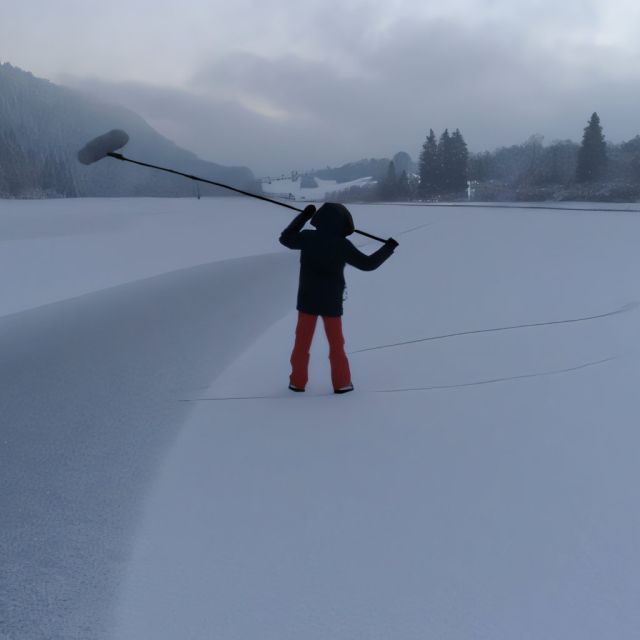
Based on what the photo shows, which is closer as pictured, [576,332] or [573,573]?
[573,573]

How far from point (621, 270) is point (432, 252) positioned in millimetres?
3306

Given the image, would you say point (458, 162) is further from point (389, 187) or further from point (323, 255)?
point (323, 255)

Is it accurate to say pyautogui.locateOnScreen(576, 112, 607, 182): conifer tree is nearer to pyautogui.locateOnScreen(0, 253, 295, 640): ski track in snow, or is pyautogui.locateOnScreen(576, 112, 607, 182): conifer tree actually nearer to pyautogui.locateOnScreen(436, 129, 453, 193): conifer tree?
pyautogui.locateOnScreen(436, 129, 453, 193): conifer tree

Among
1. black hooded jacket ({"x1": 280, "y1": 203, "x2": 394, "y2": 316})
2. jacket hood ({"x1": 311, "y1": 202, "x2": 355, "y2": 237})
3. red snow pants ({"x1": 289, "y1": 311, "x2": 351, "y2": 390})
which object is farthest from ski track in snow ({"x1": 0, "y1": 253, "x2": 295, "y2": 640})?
jacket hood ({"x1": 311, "y1": 202, "x2": 355, "y2": 237})

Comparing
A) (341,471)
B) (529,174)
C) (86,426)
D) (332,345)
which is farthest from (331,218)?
(529,174)

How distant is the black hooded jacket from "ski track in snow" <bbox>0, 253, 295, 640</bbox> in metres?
1.25

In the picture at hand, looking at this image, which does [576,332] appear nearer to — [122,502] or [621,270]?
[621,270]

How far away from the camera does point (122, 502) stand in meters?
2.46

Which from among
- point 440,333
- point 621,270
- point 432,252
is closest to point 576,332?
point 440,333

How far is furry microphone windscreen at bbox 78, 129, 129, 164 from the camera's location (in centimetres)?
417

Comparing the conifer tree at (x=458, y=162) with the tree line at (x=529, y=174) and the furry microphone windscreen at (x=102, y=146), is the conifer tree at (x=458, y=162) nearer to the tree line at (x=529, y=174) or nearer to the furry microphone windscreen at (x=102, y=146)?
the tree line at (x=529, y=174)

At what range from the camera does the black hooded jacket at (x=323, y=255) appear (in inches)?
145

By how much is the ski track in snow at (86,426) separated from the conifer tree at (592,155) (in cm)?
1250

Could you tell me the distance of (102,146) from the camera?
4203mm
